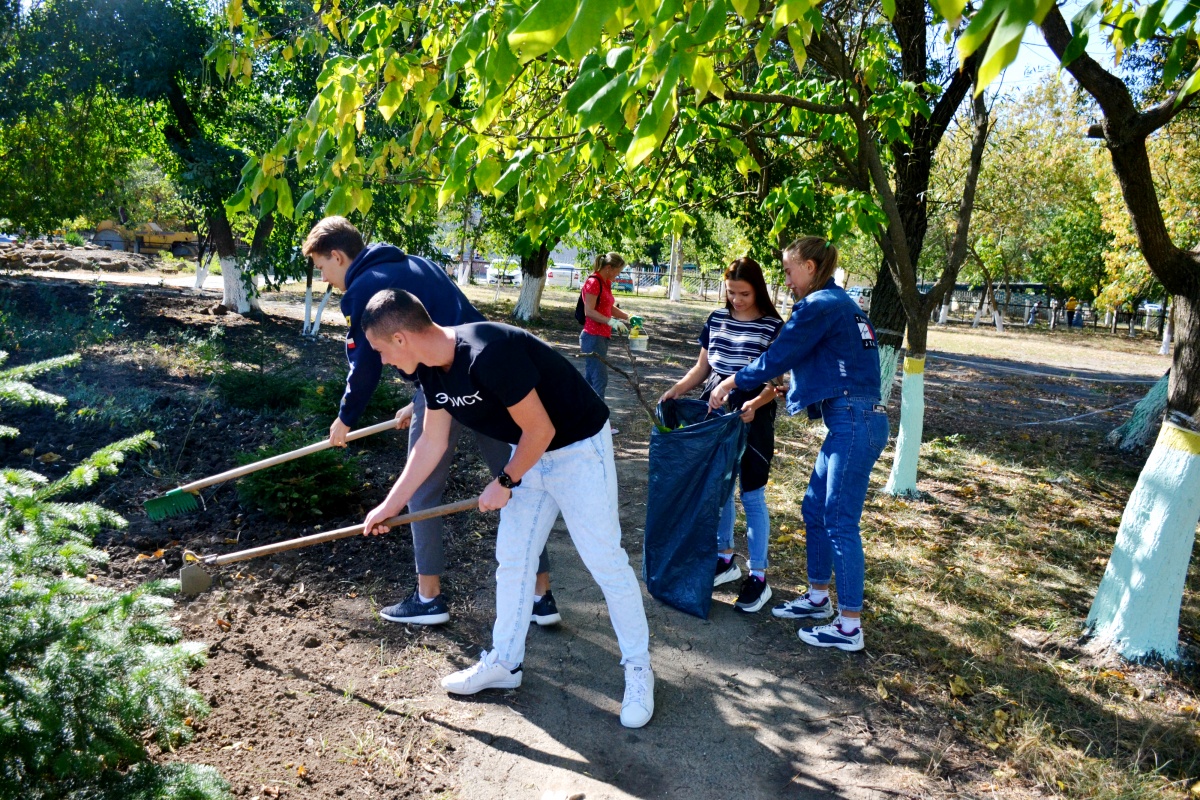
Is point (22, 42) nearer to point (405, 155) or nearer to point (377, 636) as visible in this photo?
point (405, 155)

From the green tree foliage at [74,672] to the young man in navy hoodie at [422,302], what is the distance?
1.31 meters

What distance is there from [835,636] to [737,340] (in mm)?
1509

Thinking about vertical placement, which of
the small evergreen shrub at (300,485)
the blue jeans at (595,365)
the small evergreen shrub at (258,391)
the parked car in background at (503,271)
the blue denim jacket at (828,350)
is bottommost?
the small evergreen shrub at (300,485)

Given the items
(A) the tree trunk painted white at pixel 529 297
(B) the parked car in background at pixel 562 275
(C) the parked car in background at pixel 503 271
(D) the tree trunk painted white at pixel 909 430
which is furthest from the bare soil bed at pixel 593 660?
(B) the parked car in background at pixel 562 275

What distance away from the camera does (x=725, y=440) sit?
12.4ft

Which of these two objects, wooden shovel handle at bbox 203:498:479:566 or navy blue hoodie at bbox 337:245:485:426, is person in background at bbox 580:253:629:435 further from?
wooden shovel handle at bbox 203:498:479:566

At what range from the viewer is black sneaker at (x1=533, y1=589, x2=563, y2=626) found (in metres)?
3.83

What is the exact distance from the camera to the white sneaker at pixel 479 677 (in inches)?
125

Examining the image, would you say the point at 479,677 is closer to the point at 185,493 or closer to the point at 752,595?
the point at 752,595

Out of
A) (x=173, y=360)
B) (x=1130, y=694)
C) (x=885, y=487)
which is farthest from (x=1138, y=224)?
(x=173, y=360)

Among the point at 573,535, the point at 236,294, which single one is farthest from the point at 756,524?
the point at 236,294

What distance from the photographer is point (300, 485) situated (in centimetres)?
456

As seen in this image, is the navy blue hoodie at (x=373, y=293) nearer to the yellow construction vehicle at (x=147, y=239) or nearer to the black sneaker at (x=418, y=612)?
the black sneaker at (x=418, y=612)

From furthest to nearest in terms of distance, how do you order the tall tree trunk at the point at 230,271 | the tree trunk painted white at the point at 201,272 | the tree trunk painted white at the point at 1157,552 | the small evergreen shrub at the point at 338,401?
1. the tree trunk painted white at the point at 201,272
2. the tall tree trunk at the point at 230,271
3. the small evergreen shrub at the point at 338,401
4. the tree trunk painted white at the point at 1157,552
